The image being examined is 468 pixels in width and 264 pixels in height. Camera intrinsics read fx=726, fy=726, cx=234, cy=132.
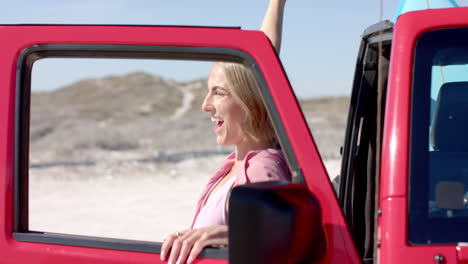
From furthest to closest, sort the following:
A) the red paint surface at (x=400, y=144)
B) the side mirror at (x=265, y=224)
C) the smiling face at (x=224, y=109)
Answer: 1. the smiling face at (x=224, y=109)
2. the red paint surface at (x=400, y=144)
3. the side mirror at (x=265, y=224)

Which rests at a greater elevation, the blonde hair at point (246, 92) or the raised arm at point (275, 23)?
the raised arm at point (275, 23)

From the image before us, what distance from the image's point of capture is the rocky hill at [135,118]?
2681 centimetres

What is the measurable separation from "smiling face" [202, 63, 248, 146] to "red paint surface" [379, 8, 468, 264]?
20.8 inches

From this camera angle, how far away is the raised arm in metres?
2.67

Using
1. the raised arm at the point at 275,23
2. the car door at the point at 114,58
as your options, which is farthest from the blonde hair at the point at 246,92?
the raised arm at the point at 275,23

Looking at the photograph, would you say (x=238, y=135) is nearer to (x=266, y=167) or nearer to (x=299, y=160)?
(x=266, y=167)

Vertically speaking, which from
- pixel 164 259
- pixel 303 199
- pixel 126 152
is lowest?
pixel 164 259

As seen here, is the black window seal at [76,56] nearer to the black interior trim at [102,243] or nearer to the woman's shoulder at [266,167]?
the black interior trim at [102,243]

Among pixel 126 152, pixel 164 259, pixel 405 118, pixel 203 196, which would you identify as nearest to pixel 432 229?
pixel 405 118

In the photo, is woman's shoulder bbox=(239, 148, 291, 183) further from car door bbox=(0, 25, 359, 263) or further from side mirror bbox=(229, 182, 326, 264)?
side mirror bbox=(229, 182, 326, 264)

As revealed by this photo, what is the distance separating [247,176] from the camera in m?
2.11

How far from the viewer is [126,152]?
78.7ft

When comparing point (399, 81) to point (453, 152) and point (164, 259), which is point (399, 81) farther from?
point (164, 259)

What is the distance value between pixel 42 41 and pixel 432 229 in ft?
3.78
